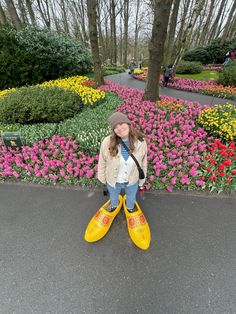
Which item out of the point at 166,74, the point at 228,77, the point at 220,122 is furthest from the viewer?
the point at 166,74

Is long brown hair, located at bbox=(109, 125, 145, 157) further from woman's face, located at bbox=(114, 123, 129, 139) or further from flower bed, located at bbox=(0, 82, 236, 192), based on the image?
flower bed, located at bbox=(0, 82, 236, 192)

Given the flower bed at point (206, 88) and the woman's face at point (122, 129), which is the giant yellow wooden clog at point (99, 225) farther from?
the flower bed at point (206, 88)

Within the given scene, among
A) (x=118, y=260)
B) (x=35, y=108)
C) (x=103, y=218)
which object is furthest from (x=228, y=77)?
(x=118, y=260)

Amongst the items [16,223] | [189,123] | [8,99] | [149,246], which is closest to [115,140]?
[149,246]

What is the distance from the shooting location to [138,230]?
207cm

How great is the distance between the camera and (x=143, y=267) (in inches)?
72.4

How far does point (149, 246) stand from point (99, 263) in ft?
2.04

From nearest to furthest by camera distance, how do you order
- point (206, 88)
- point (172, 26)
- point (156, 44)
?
point (156, 44) → point (206, 88) → point (172, 26)

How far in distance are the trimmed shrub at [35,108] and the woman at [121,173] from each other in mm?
3304

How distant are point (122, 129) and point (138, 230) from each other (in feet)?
4.21

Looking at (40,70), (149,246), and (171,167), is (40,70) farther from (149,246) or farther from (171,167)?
(149,246)

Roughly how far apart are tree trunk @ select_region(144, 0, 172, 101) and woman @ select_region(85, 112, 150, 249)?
4479mm

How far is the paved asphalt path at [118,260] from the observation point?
63.1 inches

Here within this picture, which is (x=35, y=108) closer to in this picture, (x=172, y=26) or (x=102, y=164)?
(x=102, y=164)
